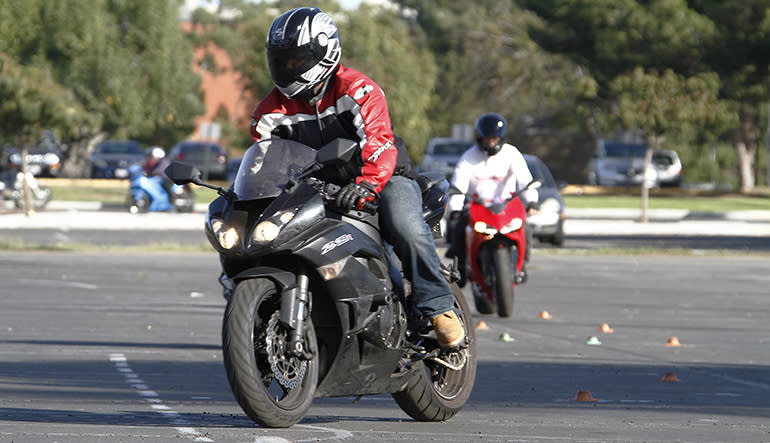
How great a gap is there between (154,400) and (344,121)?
1.91 m

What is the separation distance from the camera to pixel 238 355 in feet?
19.9

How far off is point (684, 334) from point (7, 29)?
25.0 meters

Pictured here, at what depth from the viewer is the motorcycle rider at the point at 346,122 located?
6820 millimetres

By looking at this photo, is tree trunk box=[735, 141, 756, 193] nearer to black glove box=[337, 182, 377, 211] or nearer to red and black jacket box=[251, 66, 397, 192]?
red and black jacket box=[251, 66, 397, 192]

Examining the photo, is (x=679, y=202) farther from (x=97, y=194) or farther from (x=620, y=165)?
(x=97, y=194)

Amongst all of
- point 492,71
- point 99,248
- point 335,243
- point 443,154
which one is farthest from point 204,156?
point 335,243

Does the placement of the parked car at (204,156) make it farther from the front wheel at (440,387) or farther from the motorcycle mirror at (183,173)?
the motorcycle mirror at (183,173)

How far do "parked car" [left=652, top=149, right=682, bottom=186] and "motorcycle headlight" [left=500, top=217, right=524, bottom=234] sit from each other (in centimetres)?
4181

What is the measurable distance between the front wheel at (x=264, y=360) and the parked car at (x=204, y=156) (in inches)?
1864

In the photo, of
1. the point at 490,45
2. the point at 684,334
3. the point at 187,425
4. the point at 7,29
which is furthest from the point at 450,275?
the point at 490,45

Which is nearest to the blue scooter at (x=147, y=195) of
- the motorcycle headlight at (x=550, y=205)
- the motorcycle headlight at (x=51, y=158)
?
the motorcycle headlight at (x=550, y=205)

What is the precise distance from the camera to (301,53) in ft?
22.3

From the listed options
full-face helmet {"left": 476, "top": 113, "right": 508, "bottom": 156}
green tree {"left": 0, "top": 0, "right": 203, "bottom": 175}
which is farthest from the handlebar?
green tree {"left": 0, "top": 0, "right": 203, "bottom": 175}

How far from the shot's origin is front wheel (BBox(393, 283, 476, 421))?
7.16m
